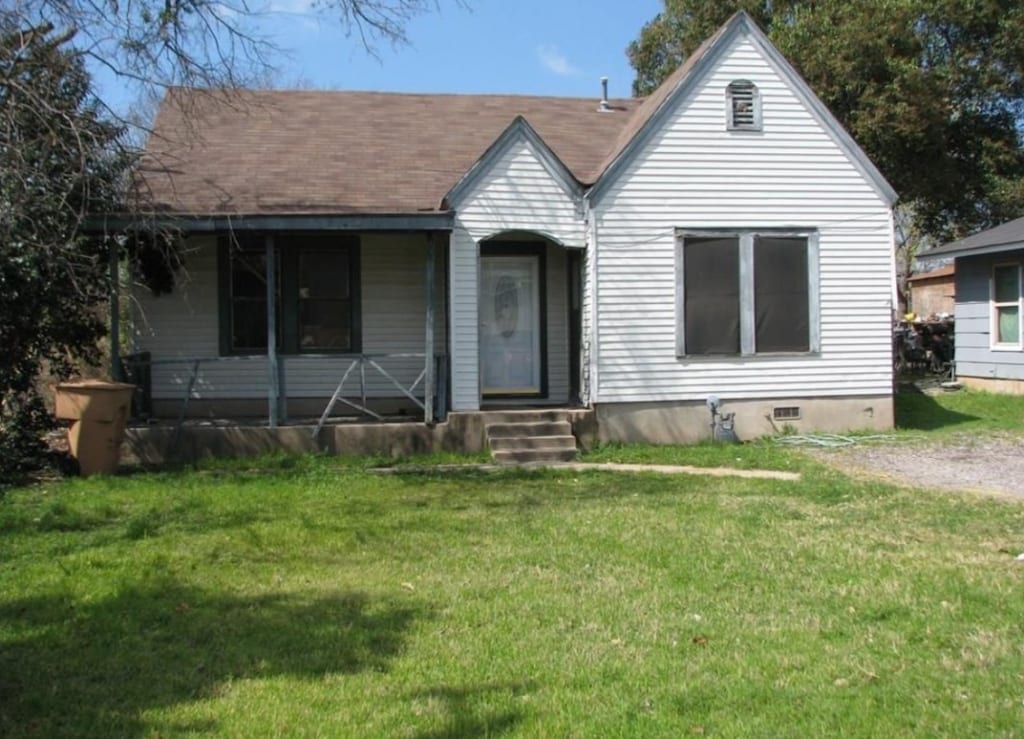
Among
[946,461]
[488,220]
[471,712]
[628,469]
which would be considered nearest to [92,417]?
[488,220]

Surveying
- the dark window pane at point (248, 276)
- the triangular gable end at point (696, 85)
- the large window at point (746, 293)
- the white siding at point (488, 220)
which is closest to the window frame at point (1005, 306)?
the triangular gable end at point (696, 85)

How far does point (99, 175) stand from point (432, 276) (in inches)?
165

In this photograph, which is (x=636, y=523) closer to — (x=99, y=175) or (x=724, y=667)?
(x=724, y=667)

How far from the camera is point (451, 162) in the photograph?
14375 millimetres

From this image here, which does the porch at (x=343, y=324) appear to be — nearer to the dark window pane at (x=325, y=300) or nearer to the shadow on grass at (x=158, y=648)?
the dark window pane at (x=325, y=300)

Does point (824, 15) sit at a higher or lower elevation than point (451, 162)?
higher

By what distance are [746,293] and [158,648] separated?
33.6 ft

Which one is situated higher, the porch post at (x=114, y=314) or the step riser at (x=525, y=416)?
the porch post at (x=114, y=314)

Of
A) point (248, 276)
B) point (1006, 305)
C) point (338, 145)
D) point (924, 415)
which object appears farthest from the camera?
point (1006, 305)

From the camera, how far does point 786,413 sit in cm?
1372

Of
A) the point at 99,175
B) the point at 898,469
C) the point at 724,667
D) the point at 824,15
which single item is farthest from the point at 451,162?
the point at 824,15

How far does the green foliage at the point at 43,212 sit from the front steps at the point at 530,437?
524cm

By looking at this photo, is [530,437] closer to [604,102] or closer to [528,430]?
[528,430]

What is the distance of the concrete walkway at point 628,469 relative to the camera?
10961 mm
